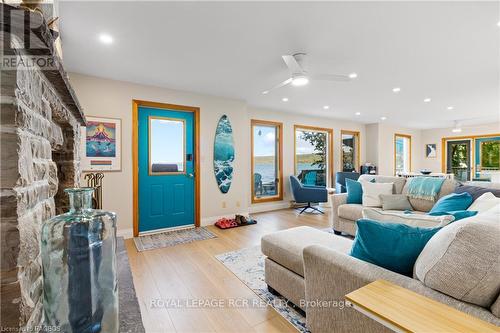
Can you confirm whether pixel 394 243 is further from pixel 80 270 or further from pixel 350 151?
pixel 350 151

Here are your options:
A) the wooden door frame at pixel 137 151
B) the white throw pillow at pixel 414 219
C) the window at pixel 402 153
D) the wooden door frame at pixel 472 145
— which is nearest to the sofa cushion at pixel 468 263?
the white throw pillow at pixel 414 219

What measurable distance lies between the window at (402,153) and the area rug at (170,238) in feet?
24.0

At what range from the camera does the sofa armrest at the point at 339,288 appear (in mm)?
1078

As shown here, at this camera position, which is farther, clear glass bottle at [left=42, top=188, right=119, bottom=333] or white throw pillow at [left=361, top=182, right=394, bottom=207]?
white throw pillow at [left=361, top=182, right=394, bottom=207]

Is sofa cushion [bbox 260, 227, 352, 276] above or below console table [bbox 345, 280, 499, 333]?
below

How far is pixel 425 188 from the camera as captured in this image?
126 inches

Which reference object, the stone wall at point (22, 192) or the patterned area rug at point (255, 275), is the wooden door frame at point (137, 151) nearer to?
the patterned area rug at point (255, 275)

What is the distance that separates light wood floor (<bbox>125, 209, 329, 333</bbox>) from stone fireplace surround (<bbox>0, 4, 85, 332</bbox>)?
123 cm

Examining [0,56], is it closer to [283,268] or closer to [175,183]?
[283,268]

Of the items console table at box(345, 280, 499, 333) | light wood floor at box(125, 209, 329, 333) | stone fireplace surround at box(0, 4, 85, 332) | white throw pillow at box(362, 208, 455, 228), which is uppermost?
stone fireplace surround at box(0, 4, 85, 332)

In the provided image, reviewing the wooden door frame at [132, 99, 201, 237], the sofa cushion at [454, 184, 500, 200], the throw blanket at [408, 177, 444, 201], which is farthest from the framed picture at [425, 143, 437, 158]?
the wooden door frame at [132, 99, 201, 237]

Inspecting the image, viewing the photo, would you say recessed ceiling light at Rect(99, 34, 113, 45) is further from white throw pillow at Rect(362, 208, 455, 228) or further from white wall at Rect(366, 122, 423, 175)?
white wall at Rect(366, 122, 423, 175)

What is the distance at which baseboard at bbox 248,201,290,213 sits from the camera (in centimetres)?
547

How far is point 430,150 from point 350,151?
3749 millimetres
